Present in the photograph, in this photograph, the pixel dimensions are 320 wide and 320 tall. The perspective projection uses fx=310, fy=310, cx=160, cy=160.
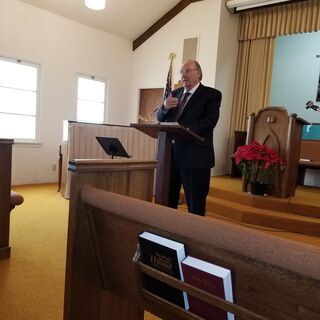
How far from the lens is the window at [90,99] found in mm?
5676

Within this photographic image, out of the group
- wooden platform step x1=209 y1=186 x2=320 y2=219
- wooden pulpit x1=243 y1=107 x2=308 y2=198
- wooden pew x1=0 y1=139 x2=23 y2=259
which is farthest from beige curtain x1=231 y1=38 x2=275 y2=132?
wooden pew x1=0 y1=139 x2=23 y2=259

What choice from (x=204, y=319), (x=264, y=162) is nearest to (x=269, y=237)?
(x=204, y=319)

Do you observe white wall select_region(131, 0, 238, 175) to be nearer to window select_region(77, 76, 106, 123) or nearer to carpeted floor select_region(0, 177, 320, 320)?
window select_region(77, 76, 106, 123)

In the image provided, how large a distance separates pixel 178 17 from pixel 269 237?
18.4 feet

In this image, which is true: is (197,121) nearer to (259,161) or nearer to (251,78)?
(259,161)

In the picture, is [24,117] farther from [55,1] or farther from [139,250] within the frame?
[139,250]

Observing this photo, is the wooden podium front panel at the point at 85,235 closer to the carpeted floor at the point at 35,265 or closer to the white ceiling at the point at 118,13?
the carpeted floor at the point at 35,265

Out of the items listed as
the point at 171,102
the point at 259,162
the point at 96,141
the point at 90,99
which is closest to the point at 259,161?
the point at 259,162

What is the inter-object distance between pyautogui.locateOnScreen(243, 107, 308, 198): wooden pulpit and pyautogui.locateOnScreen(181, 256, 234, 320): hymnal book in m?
2.92

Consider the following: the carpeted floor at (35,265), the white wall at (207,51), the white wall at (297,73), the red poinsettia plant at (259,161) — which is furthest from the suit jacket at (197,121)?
the white wall at (297,73)

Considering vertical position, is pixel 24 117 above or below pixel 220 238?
above

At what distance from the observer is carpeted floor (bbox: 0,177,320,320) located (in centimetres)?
159

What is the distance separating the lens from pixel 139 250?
855mm

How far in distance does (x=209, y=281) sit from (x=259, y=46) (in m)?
5.27
